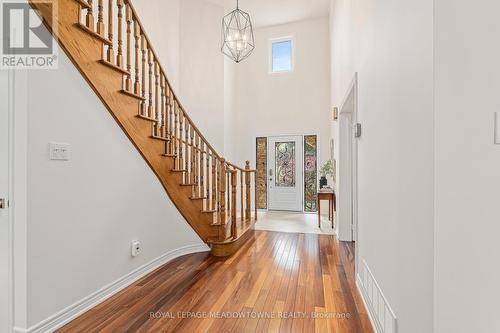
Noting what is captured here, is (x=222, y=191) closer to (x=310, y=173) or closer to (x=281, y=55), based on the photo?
(x=310, y=173)

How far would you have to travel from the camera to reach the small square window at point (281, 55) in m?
6.73

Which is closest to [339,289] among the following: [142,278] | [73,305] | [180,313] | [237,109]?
[180,313]

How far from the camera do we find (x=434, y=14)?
3.29ft

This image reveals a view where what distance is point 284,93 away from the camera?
6.66 metres

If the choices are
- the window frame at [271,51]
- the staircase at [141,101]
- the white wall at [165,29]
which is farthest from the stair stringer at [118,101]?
the window frame at [271,51]

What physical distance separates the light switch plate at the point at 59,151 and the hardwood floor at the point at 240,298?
1.17m

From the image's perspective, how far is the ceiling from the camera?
5.69 meters

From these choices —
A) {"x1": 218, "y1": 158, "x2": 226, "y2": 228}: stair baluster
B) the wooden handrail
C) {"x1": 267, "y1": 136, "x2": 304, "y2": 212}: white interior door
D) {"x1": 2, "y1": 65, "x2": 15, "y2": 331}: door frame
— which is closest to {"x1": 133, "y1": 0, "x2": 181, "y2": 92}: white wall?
the wooden handrail

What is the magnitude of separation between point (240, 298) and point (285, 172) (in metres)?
4.63

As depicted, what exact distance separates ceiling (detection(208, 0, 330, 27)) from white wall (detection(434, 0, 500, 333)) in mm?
5555

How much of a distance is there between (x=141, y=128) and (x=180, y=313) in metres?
1.72

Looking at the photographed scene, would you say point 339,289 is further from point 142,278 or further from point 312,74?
point 312,74

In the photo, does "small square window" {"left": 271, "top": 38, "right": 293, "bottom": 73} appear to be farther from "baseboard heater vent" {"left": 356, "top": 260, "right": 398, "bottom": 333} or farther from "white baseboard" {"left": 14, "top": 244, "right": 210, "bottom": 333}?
"baseboard heater vent" {"left": 356, "top": 260, "right": 398, "bottom": 333}

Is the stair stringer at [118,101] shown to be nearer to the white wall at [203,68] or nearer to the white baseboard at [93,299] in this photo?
the white baseboard at [93,299]
